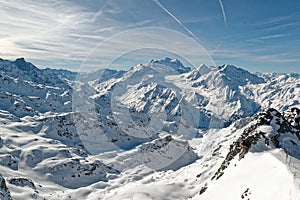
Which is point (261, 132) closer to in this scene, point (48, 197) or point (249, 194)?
point (249, 194)

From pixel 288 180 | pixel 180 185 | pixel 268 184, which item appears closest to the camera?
pixel 288 180

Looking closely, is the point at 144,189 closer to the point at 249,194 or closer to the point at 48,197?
the point at 249,194

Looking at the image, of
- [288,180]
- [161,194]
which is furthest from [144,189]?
[288,180]

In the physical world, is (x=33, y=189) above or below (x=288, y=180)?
below

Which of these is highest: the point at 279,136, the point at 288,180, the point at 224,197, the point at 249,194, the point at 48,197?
the point at 279,136

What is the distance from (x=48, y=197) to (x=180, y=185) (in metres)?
98.6

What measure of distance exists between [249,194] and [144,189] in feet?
228

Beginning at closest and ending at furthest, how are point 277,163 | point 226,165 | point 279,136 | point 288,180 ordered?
point 288,180
point 277,163
point 279,136
point 226,165

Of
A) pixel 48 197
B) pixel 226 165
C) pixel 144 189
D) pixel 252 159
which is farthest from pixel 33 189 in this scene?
pixel 252 159

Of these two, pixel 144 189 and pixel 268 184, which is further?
pixel 144 189

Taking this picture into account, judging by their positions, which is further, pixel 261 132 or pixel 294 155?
pixel 261 132

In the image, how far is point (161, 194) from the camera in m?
103

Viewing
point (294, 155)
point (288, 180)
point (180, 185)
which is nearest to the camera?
point (288, 180)

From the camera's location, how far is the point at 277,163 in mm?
52281
